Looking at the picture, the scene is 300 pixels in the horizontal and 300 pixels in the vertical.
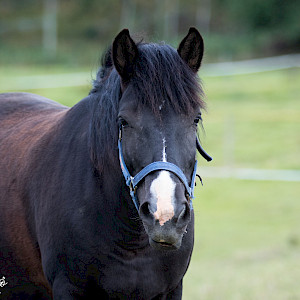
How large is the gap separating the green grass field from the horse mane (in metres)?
0.28

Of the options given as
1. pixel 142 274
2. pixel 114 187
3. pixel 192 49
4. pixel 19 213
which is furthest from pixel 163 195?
pixel 19 213

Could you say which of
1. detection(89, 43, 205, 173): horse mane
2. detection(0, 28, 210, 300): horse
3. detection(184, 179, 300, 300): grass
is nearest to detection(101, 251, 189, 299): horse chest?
detection(0, 28, 210, 300): horse

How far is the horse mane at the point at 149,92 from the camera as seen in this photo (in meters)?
2.81

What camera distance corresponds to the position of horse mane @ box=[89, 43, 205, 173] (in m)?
2.81

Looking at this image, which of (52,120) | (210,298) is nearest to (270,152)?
(210,298)

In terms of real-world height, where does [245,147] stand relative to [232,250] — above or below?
below

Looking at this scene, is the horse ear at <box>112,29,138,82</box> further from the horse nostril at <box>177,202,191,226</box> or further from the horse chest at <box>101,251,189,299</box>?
the horse chest at <box>101,251,189,299</box>

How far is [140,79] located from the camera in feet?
9.39

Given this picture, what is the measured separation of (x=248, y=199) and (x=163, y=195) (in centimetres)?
1165

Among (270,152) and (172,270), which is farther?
(270,152)

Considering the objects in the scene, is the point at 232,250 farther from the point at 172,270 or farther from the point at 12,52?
the point at 12,52

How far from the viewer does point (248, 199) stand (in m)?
13.9

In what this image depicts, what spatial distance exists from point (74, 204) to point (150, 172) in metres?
0.68

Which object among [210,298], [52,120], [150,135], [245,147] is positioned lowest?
[245,147]
